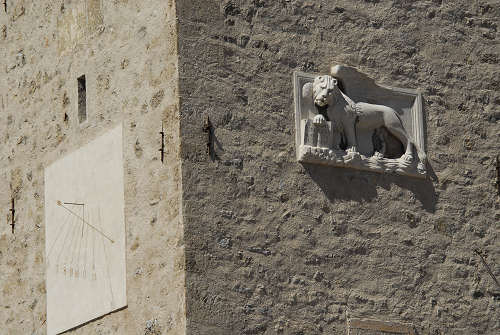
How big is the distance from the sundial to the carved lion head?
2.06 meters

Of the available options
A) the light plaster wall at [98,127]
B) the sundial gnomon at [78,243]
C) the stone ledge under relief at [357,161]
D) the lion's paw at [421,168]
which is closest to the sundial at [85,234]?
the sundial gnomon at [78,243]

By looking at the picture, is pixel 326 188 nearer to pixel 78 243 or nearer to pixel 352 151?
pixel 352 151

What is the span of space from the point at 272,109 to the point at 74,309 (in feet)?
9.73

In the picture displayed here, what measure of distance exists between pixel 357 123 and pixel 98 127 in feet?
8.95

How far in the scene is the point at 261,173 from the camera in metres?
17.3

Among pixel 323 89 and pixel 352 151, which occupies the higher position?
pixel 323 89

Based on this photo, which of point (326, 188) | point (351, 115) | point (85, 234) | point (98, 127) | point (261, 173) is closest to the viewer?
point (261, 173)

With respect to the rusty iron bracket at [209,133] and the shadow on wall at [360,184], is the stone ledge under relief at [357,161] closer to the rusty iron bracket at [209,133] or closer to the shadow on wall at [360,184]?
the shadow on wall at [360,184]

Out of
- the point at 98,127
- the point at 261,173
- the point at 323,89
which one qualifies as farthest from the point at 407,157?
the point at 98,127

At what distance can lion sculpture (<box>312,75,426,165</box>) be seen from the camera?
1786cm

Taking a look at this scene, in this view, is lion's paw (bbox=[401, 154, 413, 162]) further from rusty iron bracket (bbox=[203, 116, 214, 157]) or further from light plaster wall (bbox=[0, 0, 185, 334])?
light plaster wall (bbox=[0, 0, 185, 334])

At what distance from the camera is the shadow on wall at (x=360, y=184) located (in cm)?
1767

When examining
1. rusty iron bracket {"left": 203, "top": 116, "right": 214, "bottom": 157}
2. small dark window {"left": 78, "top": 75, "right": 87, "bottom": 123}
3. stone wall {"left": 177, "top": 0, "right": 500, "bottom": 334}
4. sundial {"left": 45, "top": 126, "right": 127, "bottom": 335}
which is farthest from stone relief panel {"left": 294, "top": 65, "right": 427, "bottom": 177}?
small dark window {"left": 78, "top": 75, "right": 87, "bottom": 123}

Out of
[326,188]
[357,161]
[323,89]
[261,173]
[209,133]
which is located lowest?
[326,188]
